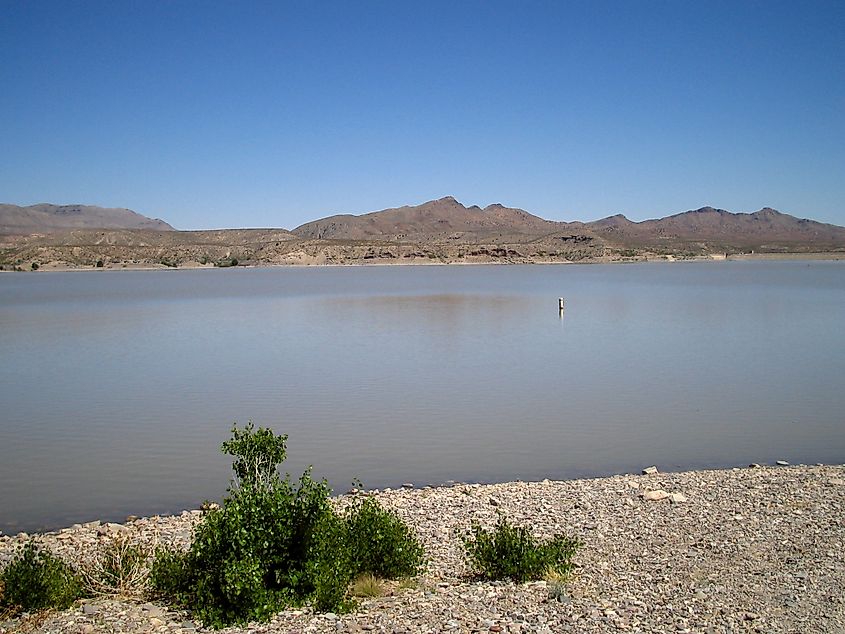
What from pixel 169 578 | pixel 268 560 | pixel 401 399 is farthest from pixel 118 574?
pixel 401 399

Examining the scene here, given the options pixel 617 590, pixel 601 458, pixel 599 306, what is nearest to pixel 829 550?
pixel 617 590

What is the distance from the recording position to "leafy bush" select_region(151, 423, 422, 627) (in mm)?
5898

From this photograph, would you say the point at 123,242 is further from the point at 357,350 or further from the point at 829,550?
the point at 829,550

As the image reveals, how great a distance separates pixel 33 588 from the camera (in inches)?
240

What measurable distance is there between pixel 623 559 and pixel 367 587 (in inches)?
101

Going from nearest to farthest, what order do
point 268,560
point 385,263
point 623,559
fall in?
point 268,560 → point 623,559 → point 385,263

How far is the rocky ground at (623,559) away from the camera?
5754 mm

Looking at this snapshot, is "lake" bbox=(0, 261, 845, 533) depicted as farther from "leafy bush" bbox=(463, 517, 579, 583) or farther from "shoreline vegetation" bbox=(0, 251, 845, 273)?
"shoreline vegetation" bbox=(0, 251, 845, 273)

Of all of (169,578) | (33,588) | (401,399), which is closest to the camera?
(33,588)

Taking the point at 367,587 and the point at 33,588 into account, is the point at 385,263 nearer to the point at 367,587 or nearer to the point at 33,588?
the point at 367,587

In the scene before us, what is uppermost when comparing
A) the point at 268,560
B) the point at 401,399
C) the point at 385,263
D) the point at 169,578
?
the point at 268,560

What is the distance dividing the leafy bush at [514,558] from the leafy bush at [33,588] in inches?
129

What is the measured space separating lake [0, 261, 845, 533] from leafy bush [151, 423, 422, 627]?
4089mm

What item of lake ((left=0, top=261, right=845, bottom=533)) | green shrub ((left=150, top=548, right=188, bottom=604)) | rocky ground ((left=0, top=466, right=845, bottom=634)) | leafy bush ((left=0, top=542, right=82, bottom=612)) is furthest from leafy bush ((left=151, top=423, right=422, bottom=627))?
lake ((left=0, top=261, right=845, bottom=533))
